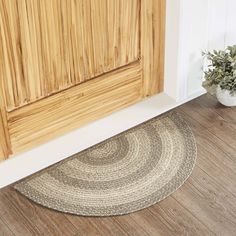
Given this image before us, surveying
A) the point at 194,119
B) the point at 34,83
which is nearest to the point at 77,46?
the point at 34,83

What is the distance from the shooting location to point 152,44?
2631mm

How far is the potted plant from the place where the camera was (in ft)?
8.57

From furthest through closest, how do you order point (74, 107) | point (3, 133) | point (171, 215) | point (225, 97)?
point (225, 97), point (74, 107), point (3, 133), point (171, 215)

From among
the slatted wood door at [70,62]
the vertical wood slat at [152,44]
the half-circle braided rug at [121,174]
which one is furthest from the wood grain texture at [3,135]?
the vertical wood slat at [152,44]

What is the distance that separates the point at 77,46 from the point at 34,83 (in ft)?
0.73

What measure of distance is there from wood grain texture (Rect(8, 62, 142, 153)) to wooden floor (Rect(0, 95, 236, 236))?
0.82 ft

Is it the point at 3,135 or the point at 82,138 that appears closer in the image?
the point at 3,135

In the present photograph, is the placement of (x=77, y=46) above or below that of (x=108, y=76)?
above

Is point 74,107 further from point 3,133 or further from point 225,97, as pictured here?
point 225,97

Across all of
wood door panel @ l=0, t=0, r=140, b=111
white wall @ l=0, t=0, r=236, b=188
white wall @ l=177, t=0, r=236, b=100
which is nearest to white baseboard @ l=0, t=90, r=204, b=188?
white wall @ l=0, t=0, r=236, b=188

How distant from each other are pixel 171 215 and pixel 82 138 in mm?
554

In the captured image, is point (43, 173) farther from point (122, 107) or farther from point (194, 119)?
point (194, 119)

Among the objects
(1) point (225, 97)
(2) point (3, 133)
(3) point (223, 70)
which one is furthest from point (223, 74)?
(2) point (3, 133)

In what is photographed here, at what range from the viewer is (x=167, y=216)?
224cm
